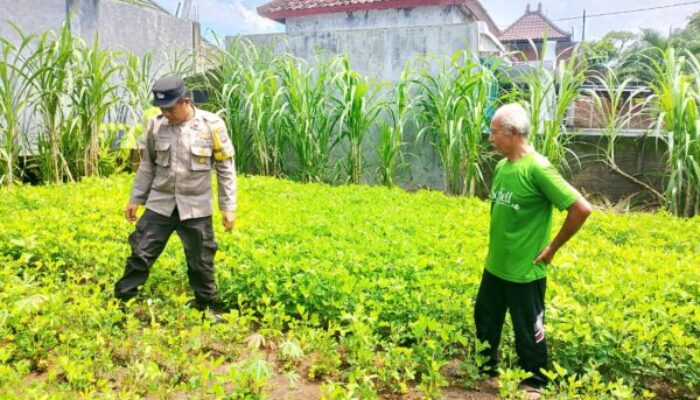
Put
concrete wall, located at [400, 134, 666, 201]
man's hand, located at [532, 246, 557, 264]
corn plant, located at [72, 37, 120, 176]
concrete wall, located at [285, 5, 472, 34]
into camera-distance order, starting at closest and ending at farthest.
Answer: man's hand, located at [532, 246, 557, 264] < corn plant, located at [72, 37, 120, 176] < concrete wall, located at [400, 134, 666, 201] < concrete wall, located at [285, 5, 472, 34]

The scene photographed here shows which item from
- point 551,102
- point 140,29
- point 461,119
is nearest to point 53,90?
point 140,29

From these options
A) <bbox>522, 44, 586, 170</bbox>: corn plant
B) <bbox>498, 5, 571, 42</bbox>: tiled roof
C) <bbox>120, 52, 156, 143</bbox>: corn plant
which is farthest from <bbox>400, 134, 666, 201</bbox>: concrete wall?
<bbox>498, 5, 571, 42</bbox>: tiled roof

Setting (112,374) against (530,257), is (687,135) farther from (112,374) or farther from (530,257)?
(112,374)

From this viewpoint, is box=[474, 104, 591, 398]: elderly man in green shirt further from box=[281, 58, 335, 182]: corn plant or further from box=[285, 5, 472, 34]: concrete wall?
box=[285, 5, 472, 34]: concrete wall

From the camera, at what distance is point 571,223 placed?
2795 mm

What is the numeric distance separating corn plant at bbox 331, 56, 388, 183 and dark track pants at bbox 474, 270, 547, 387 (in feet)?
16.6

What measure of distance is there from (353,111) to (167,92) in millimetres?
4725

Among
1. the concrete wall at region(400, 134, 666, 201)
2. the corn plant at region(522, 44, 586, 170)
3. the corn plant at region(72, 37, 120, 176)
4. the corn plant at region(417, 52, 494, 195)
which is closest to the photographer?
the corn plant at region(522, 44, 586, 170)

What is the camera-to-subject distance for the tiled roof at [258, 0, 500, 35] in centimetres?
1634

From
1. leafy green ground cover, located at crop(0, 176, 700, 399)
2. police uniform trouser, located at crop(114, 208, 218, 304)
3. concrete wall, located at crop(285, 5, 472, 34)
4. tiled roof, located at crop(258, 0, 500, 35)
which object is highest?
tiled roof, located at crop(258, 0, 500, 35)

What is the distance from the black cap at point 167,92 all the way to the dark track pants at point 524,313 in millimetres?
1946

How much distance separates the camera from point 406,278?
4008mm

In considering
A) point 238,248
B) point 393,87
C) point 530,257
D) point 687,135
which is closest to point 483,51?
point 393,87

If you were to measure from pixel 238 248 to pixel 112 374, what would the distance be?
1543mm
